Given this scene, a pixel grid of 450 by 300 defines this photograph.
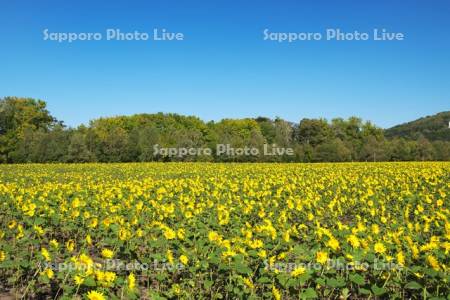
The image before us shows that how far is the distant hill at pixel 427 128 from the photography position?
94.3 m

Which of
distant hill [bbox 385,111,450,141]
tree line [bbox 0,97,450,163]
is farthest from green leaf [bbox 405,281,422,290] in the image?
distant hill [bbox 385,111,450,141]

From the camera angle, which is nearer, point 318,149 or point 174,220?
point 174,220

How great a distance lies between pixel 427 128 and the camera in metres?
106

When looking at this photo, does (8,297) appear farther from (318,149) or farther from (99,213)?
(318,149)

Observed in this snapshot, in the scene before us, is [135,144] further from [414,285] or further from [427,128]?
[427,128]

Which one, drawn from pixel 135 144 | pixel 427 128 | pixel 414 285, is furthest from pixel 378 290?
pixel 427 128

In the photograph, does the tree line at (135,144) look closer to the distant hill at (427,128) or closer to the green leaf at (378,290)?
the distant hill at (427,128)

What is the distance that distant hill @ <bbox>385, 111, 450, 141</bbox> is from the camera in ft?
309

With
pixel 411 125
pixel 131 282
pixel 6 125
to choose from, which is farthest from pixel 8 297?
pixel 411 125

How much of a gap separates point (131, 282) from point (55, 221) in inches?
146

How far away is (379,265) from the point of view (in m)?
3.94

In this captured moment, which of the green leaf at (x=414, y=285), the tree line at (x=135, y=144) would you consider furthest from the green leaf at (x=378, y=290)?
the tree line at (x=135, y=144)

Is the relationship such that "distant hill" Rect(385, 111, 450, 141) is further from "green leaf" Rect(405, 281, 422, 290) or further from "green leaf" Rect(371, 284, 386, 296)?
"green leaf" Rect(371, 284, 386, 296)

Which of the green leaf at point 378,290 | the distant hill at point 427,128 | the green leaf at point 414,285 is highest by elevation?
the distant hill at point 427,128
